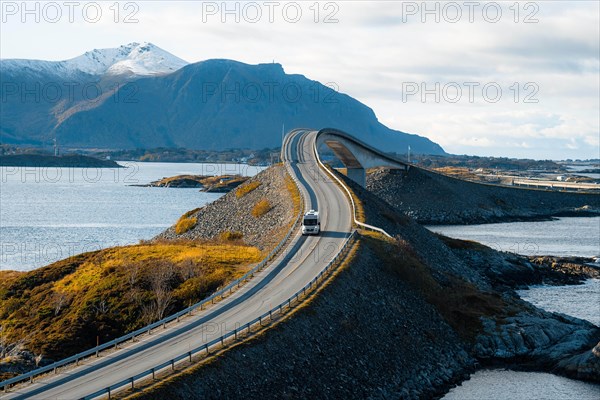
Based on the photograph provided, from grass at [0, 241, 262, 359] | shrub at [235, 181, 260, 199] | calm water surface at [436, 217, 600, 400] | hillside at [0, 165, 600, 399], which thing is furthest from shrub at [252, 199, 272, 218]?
calm water surface at [436, 217, 600, 400]

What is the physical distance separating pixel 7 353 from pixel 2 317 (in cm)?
913

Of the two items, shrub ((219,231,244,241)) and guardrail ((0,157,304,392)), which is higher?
shrub ((219,231,244,241))

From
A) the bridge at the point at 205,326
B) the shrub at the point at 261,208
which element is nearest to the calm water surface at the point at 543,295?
the bridge at the point at 205,326

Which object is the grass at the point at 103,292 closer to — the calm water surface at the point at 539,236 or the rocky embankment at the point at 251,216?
the rocky embankment at the point at 251,216

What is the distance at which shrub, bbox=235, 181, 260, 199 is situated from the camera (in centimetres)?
9994

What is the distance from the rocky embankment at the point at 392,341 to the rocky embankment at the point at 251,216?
12558 millimetres

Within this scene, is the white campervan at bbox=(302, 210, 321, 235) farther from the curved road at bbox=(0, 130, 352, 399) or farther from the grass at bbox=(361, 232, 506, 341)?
the grass at bbox=(361, 232, 506, 341)

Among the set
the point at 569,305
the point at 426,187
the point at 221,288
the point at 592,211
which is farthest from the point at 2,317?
the point at 592,211

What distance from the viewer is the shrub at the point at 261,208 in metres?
88.8

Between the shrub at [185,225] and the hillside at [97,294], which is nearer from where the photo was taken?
the hillside at [97,294]

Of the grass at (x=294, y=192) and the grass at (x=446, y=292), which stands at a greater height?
the grass at (x=294, y=192)

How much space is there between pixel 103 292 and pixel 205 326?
1386 centimetres

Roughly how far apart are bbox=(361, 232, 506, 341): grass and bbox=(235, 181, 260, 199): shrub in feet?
109

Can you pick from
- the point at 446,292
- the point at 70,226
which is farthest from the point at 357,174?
the point at 446,292
